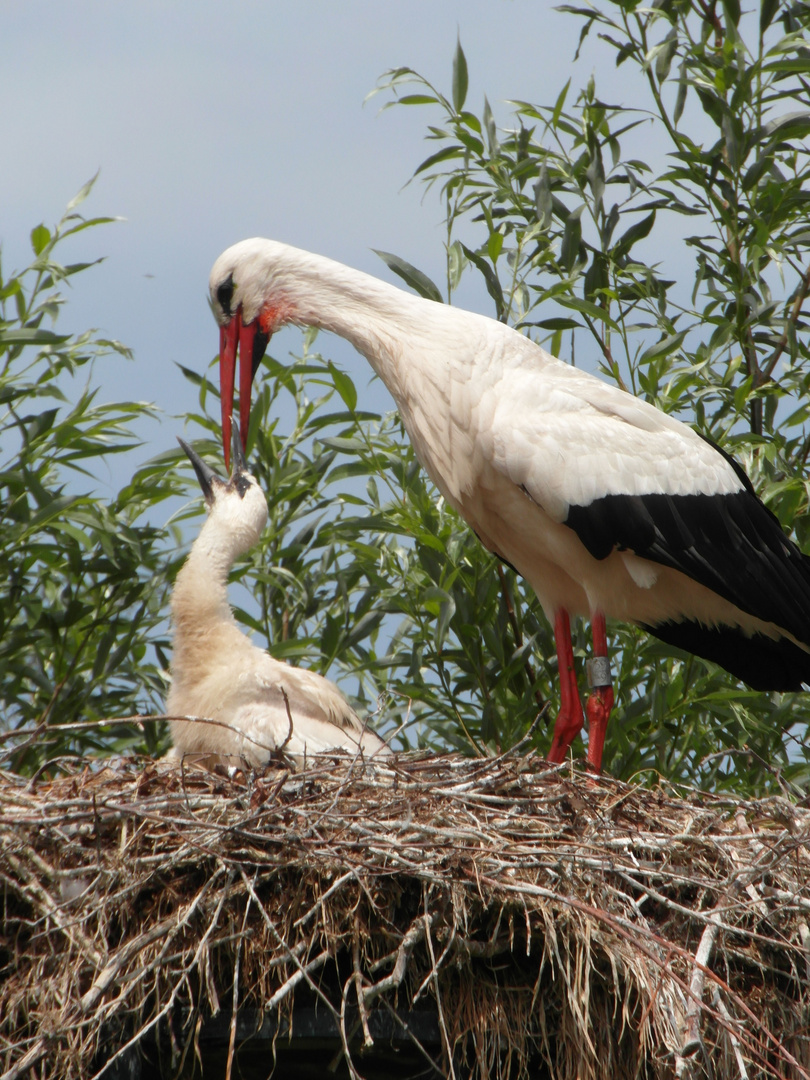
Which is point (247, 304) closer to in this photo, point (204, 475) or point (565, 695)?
point (204, 475)

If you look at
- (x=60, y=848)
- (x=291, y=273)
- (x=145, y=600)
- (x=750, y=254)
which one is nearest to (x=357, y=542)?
(x=145, y=600)

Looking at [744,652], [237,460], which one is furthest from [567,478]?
[237,460]

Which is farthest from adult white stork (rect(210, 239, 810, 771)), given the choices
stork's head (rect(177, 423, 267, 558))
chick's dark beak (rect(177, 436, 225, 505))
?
chick's dark beak (rect(177, 436, 225, 505))

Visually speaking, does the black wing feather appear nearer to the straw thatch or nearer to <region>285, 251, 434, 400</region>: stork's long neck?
<region>285, 251, 434, 400</region>: stork's long neck

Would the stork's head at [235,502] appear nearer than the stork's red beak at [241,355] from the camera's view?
No

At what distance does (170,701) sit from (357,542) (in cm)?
119

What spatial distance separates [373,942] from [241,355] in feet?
8.12

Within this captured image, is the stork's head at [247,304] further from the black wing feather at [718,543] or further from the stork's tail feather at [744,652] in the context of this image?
the stork's tail feather at [744,652]

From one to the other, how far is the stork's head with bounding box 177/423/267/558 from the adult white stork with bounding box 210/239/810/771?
61 centimetres

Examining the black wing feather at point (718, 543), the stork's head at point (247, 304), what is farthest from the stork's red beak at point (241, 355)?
the black wing feather at point (718, 543)

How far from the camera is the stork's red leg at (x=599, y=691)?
4406 mm

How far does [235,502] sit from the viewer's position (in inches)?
210

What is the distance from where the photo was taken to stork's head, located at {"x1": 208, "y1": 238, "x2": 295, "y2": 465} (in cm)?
470

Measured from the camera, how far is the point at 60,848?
10.1 ft
